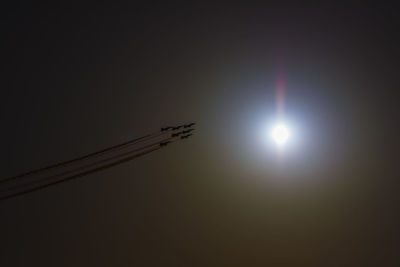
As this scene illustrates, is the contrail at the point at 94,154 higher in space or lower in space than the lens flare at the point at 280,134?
lower

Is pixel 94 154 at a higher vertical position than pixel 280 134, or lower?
lower

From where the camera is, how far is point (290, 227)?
2383mm

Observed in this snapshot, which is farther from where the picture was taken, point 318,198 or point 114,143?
point 318,198

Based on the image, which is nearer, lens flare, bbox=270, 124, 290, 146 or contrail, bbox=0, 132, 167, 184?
contrail, bbox=0, 132, 167, 184

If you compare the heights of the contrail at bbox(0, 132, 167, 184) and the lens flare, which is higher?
the lens flare

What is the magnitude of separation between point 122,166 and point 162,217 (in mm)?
476

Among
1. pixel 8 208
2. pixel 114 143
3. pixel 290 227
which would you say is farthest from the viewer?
pixel 290 227

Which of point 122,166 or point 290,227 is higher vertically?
point 122,166

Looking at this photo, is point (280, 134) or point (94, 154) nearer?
point (94, 154)

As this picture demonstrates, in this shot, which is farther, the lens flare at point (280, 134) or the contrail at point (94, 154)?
the lens flare at point (280, 134)

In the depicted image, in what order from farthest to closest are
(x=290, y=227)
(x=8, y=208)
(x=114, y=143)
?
(x=290, y=227) → (x=114, y=143) → (x=8, y=208)

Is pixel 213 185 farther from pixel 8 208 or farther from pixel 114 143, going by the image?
pixel 8 208

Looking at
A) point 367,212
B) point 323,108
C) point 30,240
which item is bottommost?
point 30,240

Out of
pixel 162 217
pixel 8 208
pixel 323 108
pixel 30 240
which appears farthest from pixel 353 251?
pixel 8 208
